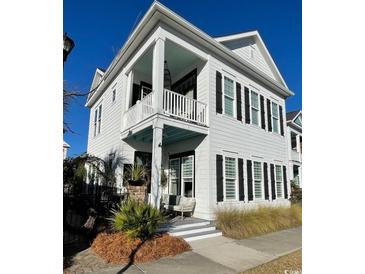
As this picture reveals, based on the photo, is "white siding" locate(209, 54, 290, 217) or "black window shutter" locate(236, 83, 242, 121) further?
"black window shutter" locate(236, 83, 242, 121)

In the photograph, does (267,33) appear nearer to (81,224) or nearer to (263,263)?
(263,263)

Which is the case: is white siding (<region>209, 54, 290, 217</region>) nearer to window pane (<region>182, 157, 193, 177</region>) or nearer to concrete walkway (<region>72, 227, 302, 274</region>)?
window pane (<region>182, 157, 193, 177</region>)

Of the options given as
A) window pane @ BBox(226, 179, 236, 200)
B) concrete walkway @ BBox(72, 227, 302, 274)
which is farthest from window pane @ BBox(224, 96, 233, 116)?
concrete walkway @ BBox(72, 227, 302, 274)

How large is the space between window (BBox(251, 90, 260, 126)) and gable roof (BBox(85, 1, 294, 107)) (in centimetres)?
101

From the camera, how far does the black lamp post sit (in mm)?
4031

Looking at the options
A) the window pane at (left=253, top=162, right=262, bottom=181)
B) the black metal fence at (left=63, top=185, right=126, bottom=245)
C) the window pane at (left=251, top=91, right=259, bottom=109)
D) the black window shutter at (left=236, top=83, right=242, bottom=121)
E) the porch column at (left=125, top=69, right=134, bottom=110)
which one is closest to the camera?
the black metal fence at (left=63, top=185, right=126, bottom=245)

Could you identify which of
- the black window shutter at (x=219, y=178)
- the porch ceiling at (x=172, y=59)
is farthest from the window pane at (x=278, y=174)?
the porch ceiling at (x=172, y=59)

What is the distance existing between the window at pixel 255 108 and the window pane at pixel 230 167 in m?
2.89

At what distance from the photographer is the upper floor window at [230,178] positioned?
9.48m

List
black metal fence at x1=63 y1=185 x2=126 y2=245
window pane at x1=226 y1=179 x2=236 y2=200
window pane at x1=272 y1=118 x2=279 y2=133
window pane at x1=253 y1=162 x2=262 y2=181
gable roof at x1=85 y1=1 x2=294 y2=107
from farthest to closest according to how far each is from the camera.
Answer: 1. window pane at x1=272 y1=118 x2=279 y2=133
2. window pane at x1=253 y1=162 x2=262 y2=181
3. window pane at x1=226 y1=179 x2=236 y2=200
4. gable roof at x1=85 y1=1 x2=294 y2=107
5. black metal fence at x1=63 y1=185 x2=126 y2=245

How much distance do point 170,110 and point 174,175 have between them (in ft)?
11.6
